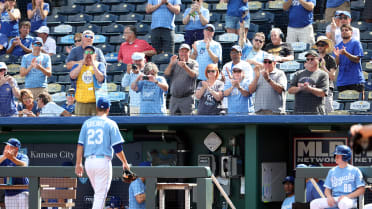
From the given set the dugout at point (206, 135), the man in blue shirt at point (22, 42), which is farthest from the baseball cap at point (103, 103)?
the man in blue shirt at point (22, 42)

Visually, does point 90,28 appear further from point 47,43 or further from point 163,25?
point 163,25

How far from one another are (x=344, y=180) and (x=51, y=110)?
5113mm

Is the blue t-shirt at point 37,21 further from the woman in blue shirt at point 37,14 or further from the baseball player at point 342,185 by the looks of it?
the baseball player at point 342,185

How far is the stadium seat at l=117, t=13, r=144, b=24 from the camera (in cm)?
1558

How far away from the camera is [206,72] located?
11.3 meters

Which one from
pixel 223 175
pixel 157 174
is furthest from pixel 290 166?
pixel 157 174

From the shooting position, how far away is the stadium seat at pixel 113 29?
15.3 meters

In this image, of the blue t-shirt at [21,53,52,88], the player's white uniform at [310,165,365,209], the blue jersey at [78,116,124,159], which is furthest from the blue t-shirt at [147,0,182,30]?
the player's white uniform at [310,165,365,209]

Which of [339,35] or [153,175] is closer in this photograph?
[153,175]

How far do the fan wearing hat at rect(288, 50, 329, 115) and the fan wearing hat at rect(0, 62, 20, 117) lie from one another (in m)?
4.25

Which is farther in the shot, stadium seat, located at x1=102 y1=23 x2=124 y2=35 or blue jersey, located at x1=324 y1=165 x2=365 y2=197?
stadium seat, located at x1=102 y1=23 x2=124 y2=35

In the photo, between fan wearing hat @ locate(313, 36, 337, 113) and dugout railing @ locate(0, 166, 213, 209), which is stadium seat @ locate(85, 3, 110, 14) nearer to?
fan wearing hat @ locate(313, 36, 337, 113)

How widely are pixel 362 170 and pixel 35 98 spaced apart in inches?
Answer: 240

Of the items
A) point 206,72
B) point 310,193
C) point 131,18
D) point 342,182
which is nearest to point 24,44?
point 131,18
